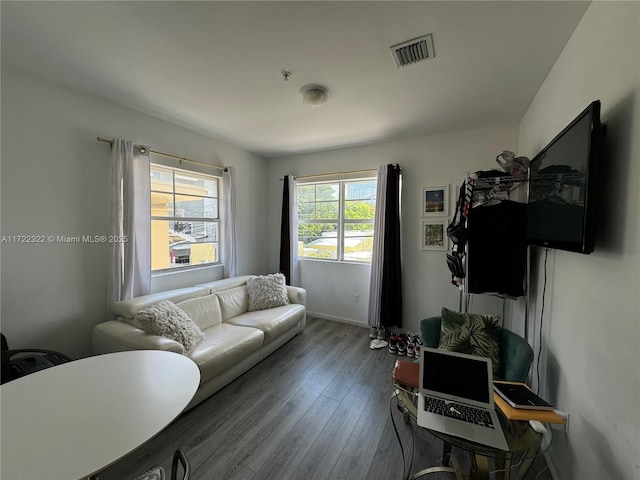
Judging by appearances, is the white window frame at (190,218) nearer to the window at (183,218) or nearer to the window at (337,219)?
the window at (183,218)

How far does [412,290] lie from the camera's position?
327cm

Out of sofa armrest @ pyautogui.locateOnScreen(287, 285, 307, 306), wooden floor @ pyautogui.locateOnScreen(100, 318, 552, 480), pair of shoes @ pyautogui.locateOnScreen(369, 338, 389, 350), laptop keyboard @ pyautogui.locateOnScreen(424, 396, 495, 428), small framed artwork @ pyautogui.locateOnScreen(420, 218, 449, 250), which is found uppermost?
small framed artwork @ pyautogui.locateOnScreen(420, 218, 449, 250)

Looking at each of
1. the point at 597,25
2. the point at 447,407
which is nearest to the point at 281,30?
the point at 597,25

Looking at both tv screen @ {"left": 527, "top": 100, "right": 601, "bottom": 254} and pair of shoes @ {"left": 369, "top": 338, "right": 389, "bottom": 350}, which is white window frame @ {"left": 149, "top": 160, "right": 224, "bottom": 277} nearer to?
pair of shoes @ {"left": 369, "top": 338, "right": 389, "bottom": 350}

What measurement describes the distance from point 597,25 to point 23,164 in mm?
3689

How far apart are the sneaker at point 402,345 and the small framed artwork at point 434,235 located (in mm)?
1165

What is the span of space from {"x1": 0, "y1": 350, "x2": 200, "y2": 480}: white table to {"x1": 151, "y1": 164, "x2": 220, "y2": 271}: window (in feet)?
5.81

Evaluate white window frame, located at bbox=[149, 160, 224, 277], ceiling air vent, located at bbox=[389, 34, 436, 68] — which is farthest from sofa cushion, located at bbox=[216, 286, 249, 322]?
ceiling air vent, located at bbox=[389, 34, 436, 68]

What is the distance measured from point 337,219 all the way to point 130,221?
2.55m

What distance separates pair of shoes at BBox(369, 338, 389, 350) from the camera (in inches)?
119

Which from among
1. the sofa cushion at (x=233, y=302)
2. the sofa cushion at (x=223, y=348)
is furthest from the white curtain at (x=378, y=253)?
the sofa cushion at (x=233, y=302)

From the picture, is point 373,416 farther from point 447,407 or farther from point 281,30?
point 281,30

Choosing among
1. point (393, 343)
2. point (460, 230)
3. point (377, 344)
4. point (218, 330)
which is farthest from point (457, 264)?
point (218, 330)

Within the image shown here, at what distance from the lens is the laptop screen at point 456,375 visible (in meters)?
1.15
